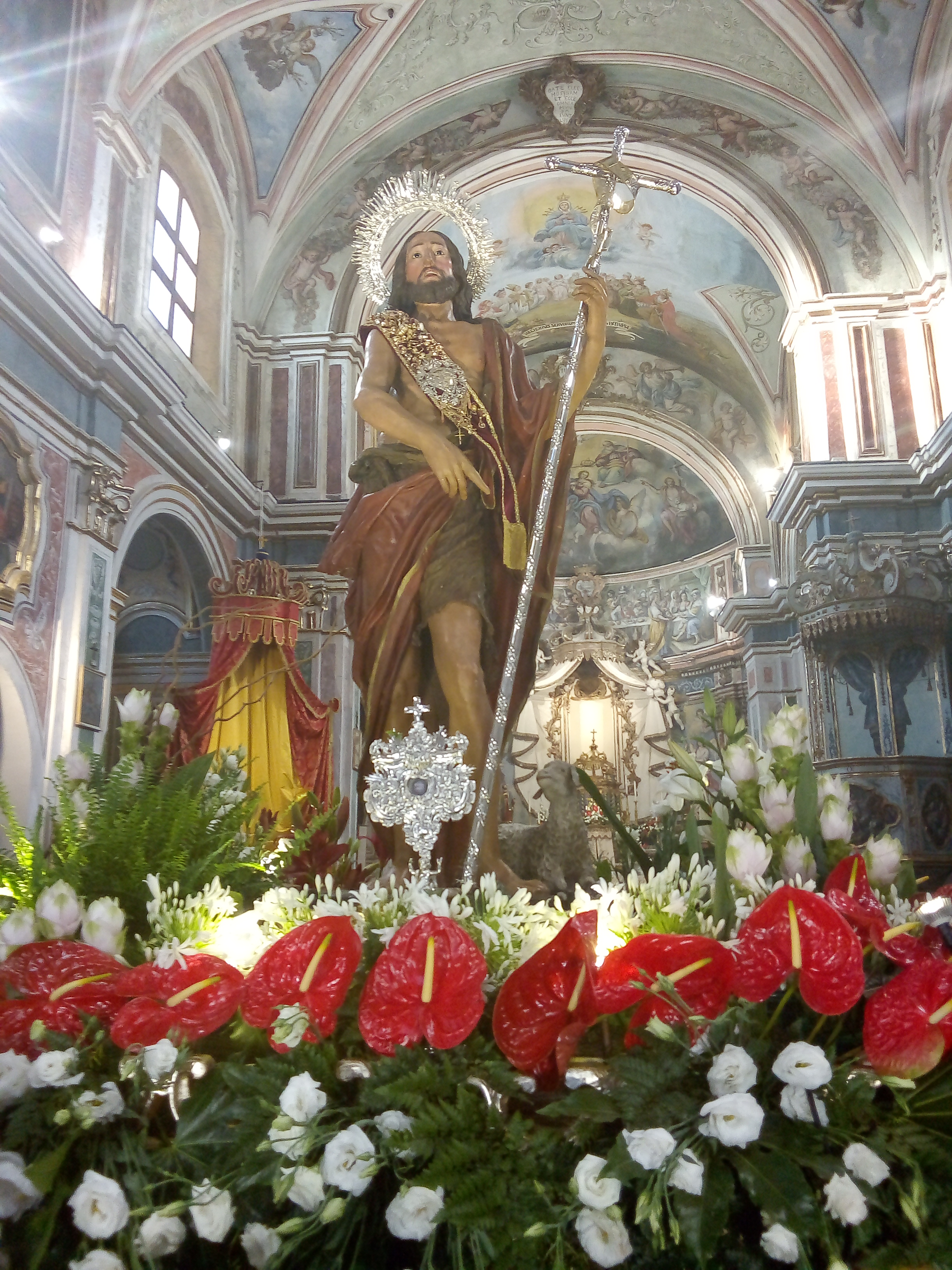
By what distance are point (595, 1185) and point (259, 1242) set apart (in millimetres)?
435

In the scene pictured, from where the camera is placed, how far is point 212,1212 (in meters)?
1.24

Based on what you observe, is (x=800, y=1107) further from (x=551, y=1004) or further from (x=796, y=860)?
(x=796, y=860)

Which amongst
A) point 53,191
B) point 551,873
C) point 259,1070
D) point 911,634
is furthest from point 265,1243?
point 911,634

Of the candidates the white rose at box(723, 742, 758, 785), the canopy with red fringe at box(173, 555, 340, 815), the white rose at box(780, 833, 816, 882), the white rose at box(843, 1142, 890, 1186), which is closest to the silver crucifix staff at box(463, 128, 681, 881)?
the white rose at box(723, 742, 758, 785)

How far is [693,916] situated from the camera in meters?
1.67

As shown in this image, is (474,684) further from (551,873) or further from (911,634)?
(911,634)

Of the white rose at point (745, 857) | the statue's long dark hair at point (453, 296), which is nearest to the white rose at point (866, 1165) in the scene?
the white rose at point (745, 857)

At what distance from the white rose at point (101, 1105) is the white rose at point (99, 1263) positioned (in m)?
0.15

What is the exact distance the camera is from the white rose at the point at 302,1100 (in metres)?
1.26

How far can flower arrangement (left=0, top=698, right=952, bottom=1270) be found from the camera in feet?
3.90

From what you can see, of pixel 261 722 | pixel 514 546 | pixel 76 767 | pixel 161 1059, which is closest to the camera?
pixel 161 1059

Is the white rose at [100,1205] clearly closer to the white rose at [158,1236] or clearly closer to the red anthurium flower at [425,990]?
the white rose at [158,1236]

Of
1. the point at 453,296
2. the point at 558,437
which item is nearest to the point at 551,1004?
the point at 558,437

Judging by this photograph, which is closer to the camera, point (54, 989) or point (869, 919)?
point (869, 919)
